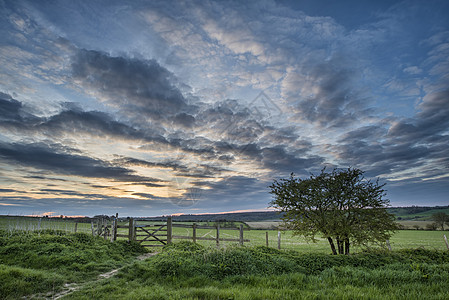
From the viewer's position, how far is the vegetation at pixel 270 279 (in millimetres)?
6422

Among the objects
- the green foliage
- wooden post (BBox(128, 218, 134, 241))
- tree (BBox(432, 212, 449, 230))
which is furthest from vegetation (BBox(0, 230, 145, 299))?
tree (BBox(432, 212, 449, 230))

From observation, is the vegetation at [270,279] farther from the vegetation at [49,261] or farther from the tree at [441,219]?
the tree at [441,219]

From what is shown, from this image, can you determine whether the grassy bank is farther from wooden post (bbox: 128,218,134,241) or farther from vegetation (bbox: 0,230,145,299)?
wooden post (bbox: 128,218,134,241)

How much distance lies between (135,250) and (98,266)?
21.6 feet

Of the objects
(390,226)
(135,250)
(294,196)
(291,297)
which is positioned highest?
(294,196)

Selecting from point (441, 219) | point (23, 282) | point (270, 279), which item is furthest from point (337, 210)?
point (441, 219)

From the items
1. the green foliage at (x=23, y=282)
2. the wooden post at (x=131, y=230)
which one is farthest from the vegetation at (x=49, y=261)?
the wooden post at (x=131, y=230)

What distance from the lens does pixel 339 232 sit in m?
13.1

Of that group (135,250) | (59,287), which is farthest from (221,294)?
(135,250)

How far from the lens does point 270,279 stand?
314 inches

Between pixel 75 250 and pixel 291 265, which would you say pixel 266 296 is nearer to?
pixel 291 265

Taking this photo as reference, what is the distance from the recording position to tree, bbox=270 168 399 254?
13.0 metres

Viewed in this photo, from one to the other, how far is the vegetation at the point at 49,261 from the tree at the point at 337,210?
10.6 meters

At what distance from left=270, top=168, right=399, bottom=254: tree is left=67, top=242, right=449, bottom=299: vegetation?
189 centimetres
